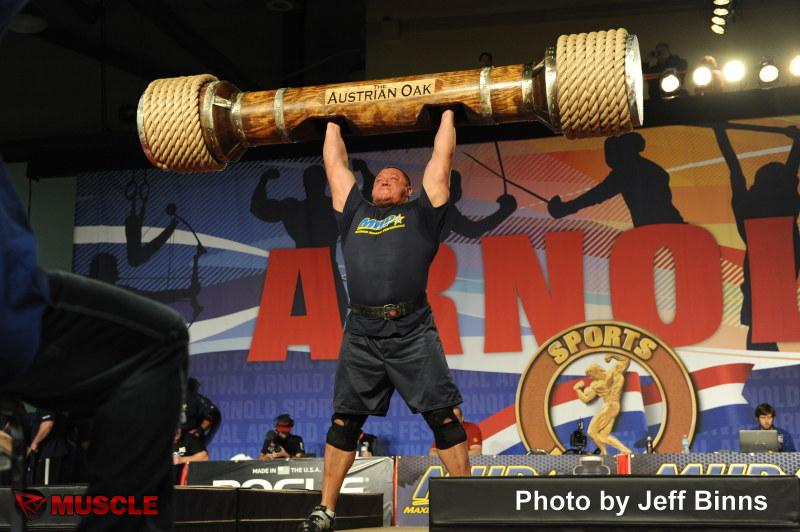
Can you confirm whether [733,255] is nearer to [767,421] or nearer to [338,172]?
[767,421]

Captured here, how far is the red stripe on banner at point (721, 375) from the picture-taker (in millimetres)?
8859

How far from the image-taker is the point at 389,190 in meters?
3.67

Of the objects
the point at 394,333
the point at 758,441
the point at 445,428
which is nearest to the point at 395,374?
the point at 394,333

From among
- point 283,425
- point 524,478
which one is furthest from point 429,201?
point 283,425

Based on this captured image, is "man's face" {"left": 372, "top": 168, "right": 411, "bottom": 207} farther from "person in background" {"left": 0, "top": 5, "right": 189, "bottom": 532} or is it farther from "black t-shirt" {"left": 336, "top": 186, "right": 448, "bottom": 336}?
"person in background" {"left": 0, "top": 5, "right": 189, "bottom": 532}

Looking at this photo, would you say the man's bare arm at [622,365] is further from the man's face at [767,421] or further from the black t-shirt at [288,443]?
the black t-shirt at [288,443]

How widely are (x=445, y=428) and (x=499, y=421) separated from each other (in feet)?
20.0

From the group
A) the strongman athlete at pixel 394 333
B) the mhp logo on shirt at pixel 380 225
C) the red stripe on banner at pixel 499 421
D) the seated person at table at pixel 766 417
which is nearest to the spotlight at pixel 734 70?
the seated person at table at pixel 766 417

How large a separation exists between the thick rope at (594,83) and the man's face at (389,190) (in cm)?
83

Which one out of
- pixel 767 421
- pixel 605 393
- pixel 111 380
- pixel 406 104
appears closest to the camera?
pixel 111 380

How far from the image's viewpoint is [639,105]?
304 cm

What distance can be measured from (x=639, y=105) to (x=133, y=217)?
338 inches

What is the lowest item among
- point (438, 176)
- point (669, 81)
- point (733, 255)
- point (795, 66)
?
point (438, 176)

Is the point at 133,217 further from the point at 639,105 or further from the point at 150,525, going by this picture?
the point at 150,525
